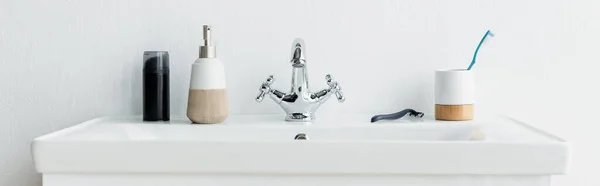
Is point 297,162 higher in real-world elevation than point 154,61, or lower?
lower

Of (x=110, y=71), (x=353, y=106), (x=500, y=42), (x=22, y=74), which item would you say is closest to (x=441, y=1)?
(x=500, y=42)

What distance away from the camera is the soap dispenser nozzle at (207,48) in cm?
138

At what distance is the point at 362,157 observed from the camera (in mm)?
1082

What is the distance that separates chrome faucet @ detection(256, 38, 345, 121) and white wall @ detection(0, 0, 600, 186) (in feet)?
0.26

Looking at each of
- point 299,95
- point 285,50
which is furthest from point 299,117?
point 285,50

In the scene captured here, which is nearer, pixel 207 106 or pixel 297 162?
pixel 297 162

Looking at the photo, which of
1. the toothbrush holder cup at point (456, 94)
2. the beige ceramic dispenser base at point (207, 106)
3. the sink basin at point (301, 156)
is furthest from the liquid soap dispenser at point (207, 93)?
the toothbrush holder cup at point (456, 94)

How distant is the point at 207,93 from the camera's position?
4.45 feet

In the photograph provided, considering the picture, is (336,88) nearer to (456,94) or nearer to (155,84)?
(456,94)

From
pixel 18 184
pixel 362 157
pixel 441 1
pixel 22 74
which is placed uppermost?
pixel 441 1

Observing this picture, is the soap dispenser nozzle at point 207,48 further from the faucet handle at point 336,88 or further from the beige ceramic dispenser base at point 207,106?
the faucet handle at point 336,88

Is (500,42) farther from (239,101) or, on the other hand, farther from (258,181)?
(258,181)

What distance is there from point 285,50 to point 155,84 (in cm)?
27

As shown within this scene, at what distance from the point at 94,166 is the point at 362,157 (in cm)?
40
